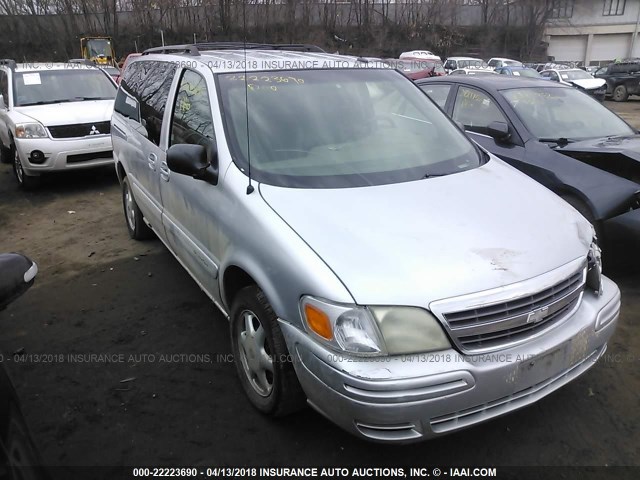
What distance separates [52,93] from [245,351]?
6950 mm

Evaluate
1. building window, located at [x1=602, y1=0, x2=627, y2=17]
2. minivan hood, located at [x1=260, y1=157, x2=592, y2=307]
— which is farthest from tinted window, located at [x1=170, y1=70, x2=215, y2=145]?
building window, located at [x1=602, y1=0, x2=627, y2=17]

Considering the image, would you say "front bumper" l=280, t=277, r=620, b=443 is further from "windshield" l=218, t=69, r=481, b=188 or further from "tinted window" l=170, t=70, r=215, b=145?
"tinted window" l=170, t=70, r=215, b=145

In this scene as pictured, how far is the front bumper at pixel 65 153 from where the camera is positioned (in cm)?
690

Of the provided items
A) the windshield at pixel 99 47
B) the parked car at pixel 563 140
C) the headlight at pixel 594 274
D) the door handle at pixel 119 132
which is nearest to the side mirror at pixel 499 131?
the parked car at pixel 563 140

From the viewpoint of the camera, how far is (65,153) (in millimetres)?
7012

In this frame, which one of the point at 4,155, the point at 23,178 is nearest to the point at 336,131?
the point at 23,178

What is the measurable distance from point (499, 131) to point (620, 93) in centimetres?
2122

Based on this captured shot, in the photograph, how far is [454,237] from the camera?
231 cm

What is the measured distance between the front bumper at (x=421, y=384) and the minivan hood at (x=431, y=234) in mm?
261

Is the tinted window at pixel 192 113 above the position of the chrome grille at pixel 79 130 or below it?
above

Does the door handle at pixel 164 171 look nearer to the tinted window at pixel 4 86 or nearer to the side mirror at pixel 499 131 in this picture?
the side mirror at pixel 499 131

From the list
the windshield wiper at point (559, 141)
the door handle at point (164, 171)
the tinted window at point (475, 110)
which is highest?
the tinted window at point (475, 110)

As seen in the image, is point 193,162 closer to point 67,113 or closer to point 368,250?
point 368,250

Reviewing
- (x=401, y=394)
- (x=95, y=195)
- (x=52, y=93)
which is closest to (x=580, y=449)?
(x=401, y=394)
